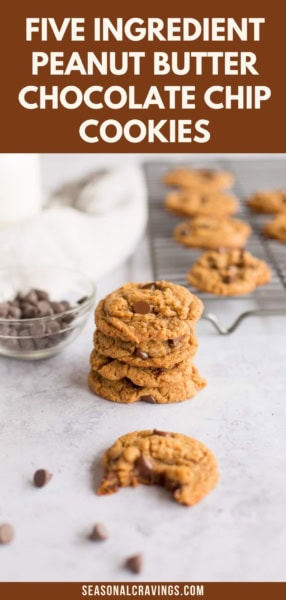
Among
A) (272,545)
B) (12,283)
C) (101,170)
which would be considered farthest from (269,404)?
(101,170)

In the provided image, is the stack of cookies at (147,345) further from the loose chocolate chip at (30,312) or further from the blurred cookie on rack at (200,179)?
the blurred cookie on rack at (200,179)

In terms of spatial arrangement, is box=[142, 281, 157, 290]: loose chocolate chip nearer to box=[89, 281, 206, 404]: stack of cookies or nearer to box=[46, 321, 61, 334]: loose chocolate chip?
box=[89, 281, 206, 404]: stack of cookies

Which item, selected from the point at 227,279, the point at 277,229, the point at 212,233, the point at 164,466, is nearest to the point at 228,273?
the point at 227,279

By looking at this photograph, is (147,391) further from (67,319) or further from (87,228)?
(87,228)

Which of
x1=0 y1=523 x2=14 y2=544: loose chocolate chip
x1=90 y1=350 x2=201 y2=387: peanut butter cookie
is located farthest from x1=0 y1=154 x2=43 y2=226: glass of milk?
x1=0 y1=523 x2=14 y2=544: loose chocolate chip

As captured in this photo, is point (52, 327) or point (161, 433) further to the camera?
point (52, 327)

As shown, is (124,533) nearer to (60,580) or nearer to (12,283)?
(60,580)
